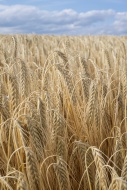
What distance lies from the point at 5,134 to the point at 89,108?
28 centimetres

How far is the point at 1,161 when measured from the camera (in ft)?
3.79

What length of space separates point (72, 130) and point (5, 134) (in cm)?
22

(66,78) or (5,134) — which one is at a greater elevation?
(66,78)

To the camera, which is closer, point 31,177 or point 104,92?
point 31,177

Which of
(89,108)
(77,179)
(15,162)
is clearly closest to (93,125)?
(89,108)

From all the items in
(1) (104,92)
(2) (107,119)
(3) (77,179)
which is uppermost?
(1) (104,92)

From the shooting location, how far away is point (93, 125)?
1.26 m

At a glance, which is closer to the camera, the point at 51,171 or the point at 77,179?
the point at 51,171

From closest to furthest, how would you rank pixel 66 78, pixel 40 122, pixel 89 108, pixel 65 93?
pixel 40 122 < pixel 89 108 < pixel 66 78 < pixel 65 93

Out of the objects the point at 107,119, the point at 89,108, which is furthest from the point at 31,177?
the point at 107,119

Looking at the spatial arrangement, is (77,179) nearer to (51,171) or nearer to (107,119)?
(51,171)

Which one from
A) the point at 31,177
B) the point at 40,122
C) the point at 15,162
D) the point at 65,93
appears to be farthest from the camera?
the point at 65,93

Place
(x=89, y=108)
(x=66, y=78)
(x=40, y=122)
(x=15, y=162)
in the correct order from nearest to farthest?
(x=40, y=122) → (x=15, y=162) → (x=89, y=108) → (x=66, y=78)

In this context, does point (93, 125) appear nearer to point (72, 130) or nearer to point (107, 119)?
point (72, 130)
